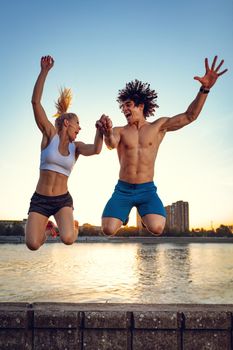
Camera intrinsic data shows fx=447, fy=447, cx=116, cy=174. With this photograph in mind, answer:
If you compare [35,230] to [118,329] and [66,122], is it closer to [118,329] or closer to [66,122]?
[66,122]

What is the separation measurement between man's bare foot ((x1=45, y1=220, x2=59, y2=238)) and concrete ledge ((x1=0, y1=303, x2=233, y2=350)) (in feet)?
6.38

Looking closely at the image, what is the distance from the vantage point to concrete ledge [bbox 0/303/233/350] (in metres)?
8.40

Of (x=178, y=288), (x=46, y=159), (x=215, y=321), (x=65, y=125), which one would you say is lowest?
(x=178, y=288)

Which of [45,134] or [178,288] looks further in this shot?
[178,288]

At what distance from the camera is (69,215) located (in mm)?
7238

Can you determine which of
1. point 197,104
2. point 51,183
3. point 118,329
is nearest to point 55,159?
point 51,183

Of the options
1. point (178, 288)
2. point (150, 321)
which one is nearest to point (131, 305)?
point (150, 321)

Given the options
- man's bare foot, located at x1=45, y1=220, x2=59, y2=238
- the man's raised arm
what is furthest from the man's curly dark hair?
man's bare foot, located at x1=45, y1=220, x2=59, y2=238

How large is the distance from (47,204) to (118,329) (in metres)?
2.96

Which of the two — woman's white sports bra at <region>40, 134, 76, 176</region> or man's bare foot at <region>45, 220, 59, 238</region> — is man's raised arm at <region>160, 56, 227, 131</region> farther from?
man's bare foot at <region>45, 220, 59, 238</region>

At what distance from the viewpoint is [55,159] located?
7098mm

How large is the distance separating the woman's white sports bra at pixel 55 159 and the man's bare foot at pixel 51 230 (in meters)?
0.89

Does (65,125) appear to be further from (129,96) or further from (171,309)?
(171,309)

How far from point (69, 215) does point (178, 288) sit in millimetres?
55036
